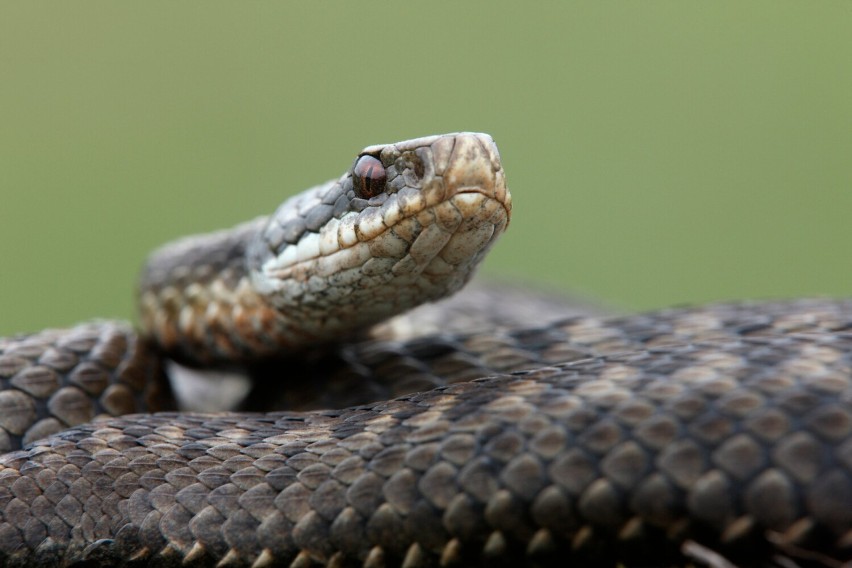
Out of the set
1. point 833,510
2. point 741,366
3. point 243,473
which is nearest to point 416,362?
point 243,473

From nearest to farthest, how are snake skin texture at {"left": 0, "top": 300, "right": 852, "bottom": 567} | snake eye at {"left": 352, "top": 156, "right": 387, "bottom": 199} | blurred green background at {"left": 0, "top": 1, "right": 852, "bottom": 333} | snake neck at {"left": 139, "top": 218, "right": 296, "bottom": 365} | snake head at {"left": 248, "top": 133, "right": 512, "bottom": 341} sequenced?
snake skin texture at {"left": 0, "top": 300, "right": 852, "bottom": 567}
snake head at {"left": 248, "top": 133, "right": 512, "bottom": 341}
snake eye at {"left": 352, "top": 156, "right": 387, "bottom": 199}
snake neck at {"left": 139, "top": 218, "right": 296, "bottom": 365}
blurred green background at {"left": 0, "top": 1, "right": 852, "bottom": 333}

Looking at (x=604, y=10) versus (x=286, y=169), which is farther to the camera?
(x=604, y=10)

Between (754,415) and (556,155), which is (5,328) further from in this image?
(754,415)

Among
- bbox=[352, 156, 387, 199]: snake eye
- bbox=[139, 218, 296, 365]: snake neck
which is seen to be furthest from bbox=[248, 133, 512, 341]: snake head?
bbox=[139, 218, 296, 365]: snake neck

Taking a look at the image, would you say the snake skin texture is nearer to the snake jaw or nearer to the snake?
the snake

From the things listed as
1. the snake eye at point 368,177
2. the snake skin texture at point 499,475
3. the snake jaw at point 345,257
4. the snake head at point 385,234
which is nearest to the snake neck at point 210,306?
the snake jaw at point 345,257

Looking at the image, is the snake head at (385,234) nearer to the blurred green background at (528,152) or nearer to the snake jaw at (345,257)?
the snake jaw at (345,257)
